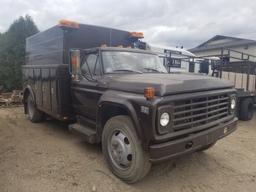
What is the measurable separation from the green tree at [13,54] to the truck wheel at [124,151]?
1080 centimetres

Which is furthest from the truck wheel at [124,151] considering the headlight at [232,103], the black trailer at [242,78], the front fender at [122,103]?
the black trailer at [242,78]

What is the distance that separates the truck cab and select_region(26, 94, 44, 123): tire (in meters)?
2.01

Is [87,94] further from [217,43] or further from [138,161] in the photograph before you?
[217,43]

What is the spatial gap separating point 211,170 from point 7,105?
9.35m

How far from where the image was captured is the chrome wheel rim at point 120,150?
379 centimetres

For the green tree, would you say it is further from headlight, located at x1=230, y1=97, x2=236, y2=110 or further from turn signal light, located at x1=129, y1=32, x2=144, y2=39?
headlight, located at x1=230, y1=97, x2=236, y2=110

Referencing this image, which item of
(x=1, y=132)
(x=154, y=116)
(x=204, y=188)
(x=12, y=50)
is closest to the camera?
(x=154, y=116)

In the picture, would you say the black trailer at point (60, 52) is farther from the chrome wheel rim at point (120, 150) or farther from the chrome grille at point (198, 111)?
the chrome grille at point (198, 111)

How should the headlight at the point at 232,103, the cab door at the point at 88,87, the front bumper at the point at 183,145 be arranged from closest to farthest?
the front bumper at the point at 183,145 < the headlight at the point at 232,103 < the cab door at the point at 88,87

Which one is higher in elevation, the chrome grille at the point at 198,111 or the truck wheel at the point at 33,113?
the chrome grille at the point at 198,111

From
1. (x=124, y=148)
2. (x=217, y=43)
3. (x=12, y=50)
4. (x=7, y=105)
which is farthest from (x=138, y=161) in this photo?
(x=217, y=43)

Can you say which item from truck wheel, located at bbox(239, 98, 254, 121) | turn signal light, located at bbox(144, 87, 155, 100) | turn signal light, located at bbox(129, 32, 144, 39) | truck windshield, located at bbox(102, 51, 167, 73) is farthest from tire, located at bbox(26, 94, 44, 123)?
truck wheel, located at bbox(239, 98, 254, 121)

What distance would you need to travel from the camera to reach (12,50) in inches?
527

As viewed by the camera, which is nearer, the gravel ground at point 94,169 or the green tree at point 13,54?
the gravel ground at point 94,169
